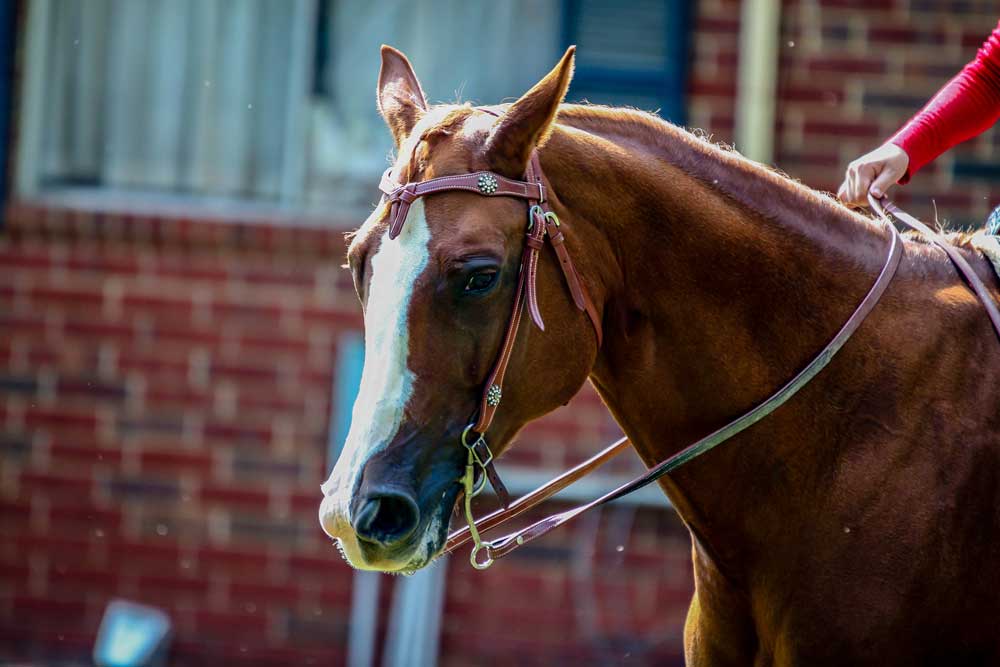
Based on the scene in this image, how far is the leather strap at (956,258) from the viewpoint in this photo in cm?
260

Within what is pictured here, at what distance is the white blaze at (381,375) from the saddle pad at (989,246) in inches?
50.7

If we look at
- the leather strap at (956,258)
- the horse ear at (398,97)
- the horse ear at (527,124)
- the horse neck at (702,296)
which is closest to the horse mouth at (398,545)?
the horse neck at (702,296)

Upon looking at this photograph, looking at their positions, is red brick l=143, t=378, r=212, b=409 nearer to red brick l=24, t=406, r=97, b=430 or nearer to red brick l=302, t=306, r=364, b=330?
red brick l=24, t=406, r=97, b=430

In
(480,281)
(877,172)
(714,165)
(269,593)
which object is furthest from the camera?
(269,593)

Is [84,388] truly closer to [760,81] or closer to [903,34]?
[760,81]

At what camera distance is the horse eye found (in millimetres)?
2395

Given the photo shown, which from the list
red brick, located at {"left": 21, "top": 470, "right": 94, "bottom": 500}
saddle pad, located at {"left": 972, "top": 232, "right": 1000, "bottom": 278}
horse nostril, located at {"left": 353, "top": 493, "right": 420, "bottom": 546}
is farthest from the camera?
red brick, located at {"left": 21, "top": 470, "right": 94, "bottom": 500}

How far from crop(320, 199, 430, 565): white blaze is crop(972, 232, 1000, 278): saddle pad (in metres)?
1.29

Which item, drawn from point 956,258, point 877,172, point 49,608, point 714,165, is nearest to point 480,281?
point 714,165

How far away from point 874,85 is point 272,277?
305cm

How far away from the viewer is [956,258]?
8.91ft

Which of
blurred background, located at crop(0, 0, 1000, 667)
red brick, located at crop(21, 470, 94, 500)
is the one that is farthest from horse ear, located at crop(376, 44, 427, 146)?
red brick, located at crop(21, 470, 94, 500)

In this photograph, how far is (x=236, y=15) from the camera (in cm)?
626

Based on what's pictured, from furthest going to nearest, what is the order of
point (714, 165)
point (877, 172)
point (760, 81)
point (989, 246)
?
1. point (760, 81)
2. point (877, 172)
3. point (989, 246)
4. point (714, 165)
